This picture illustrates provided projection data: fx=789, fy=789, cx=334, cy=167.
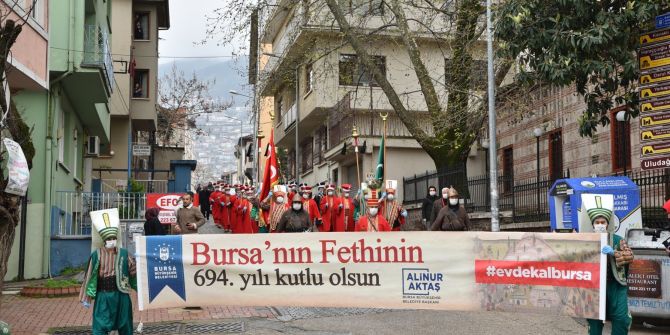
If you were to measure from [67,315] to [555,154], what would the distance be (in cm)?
1625

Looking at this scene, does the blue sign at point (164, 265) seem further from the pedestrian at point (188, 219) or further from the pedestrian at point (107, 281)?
the pedestrian at point (188, 219)

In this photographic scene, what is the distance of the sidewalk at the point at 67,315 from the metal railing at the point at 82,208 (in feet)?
16.7

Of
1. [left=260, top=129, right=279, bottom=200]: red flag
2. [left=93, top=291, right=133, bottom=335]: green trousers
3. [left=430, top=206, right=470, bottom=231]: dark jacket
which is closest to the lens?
[left=93, top=291, right=133, bottom=335]: green trousers

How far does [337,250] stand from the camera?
362 inches

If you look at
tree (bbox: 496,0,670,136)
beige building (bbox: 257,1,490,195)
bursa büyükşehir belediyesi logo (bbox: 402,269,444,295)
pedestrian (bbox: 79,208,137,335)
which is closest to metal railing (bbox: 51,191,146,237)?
beige building (bbox: 257,1,490,195)

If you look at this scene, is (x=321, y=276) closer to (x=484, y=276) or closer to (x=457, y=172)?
(x=484, y=276)

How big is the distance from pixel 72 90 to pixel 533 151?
1411cm

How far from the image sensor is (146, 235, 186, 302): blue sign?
8961mm

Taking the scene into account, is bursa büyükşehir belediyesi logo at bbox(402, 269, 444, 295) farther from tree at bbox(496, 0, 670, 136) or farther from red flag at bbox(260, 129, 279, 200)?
red flag at bbox(260, 129, 279, 200)

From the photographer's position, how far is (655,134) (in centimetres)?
1216

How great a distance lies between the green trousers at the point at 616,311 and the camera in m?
8.16

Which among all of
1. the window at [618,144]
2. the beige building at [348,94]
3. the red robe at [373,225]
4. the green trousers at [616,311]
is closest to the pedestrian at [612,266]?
the green trousers at [616,311]

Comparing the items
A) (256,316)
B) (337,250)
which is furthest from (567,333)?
(256,316)

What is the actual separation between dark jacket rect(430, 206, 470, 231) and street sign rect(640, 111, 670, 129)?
14.0ft
